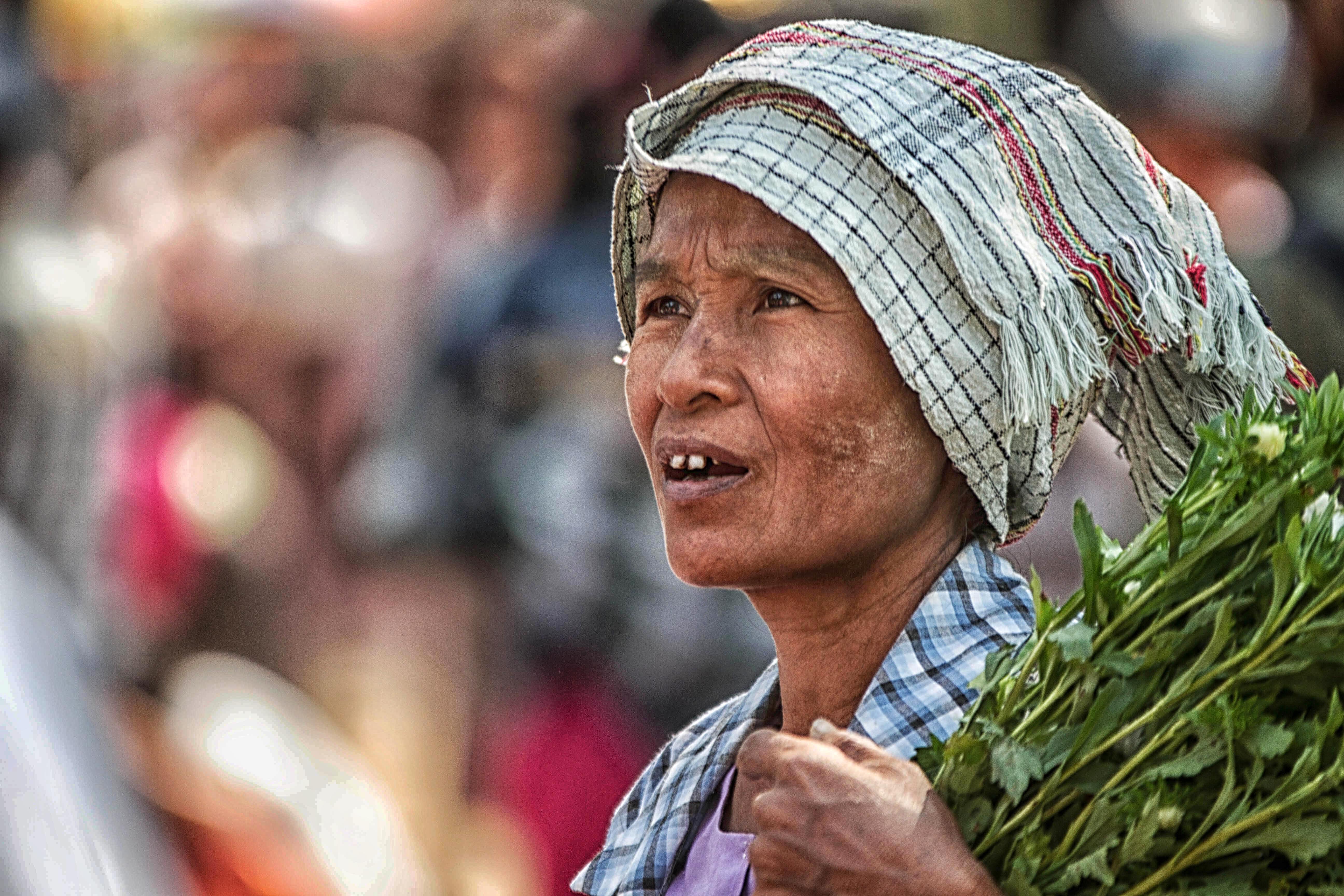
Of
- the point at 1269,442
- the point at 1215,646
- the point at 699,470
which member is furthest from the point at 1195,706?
the point at 699,470

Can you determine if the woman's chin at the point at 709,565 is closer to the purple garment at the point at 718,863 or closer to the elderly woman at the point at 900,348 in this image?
A: the elderly woman at the point at 900,348

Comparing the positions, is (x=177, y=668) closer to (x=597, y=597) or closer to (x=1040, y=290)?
(x=597, y=597)

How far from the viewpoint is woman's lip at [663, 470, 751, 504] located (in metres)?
2.21

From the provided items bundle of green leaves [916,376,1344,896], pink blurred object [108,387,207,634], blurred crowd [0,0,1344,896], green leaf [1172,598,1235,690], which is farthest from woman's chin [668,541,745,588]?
pink blurred object [108,387,207,634]

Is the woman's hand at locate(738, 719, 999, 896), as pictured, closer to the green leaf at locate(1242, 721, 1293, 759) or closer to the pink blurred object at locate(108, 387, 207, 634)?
the green leaf at locate(1242, 721, 1293, 759)

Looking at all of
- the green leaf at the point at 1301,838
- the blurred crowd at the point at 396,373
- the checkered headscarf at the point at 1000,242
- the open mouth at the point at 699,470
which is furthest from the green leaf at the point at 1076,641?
the blurred crowd at the point at 396,373

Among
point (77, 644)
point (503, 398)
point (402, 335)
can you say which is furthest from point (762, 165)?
point (402, 335)

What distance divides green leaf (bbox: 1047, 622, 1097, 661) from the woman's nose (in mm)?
624

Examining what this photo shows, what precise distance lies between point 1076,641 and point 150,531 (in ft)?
16.0

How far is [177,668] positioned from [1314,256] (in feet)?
12.7

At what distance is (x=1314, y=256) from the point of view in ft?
14.5

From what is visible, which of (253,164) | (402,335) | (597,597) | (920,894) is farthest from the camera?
(253,164)

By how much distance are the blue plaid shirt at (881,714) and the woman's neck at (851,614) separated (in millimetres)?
33

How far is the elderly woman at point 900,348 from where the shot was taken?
2.17 metres
